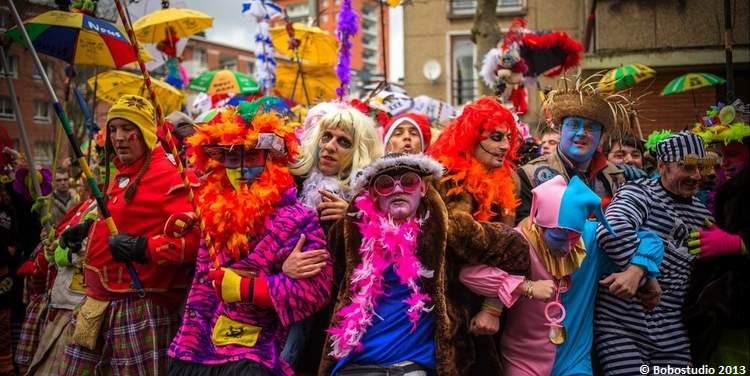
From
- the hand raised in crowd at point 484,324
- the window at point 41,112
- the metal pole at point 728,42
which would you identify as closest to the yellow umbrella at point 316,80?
the metal pole at point 728,42

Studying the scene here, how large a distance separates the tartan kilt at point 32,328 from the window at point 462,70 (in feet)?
60.5

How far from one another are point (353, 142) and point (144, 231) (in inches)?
53.9

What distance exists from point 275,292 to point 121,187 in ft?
4.94

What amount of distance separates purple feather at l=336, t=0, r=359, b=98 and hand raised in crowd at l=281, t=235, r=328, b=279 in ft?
19.4

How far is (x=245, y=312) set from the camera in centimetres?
323

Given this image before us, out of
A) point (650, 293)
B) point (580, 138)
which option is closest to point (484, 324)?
point (650, 293)

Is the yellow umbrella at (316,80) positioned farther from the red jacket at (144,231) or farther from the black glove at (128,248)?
the black glove at (128,248)

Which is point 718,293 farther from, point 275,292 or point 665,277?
point 275,292

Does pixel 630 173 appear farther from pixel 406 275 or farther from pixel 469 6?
pixel 469 6

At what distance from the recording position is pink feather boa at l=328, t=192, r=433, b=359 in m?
3.05

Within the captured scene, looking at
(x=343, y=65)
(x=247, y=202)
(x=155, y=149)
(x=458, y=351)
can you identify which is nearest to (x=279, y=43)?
(x=343, y=65)

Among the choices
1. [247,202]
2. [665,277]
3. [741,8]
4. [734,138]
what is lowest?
[665,277]

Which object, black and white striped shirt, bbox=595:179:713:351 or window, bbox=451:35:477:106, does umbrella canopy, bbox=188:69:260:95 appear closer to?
black and white striped shirt, bbox=595:179:713:351

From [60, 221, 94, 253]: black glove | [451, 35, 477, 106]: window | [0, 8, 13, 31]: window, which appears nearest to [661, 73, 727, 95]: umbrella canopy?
[60, 221, 94, 253]: black glove
